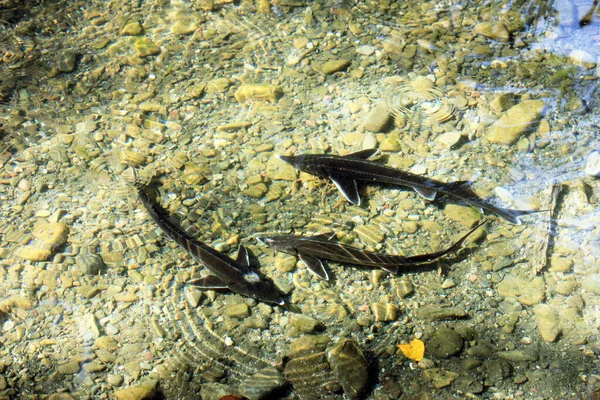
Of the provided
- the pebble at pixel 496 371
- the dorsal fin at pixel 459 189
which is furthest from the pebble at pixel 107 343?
the dorsal fin at pixel 459 189

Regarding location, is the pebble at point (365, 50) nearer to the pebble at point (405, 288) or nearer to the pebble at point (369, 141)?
the pebble at point (369, 141)

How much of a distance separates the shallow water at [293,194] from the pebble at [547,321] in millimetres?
36

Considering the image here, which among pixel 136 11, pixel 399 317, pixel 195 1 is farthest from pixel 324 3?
pixel 399 317

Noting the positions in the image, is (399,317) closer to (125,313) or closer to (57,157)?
(125,313)

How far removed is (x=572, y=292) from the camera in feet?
13.4

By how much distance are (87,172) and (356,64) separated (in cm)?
319

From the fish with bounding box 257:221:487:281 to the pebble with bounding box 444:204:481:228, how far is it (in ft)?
0.28

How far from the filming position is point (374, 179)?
4.81m

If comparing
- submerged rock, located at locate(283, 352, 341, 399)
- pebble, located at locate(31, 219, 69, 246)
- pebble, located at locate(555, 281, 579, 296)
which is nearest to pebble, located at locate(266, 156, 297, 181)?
submerged rock, located at locate(283, 352, 341, 399)

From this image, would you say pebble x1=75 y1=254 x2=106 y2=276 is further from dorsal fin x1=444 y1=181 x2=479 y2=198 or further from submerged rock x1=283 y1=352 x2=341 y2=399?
dorsal fin x1=444 y1=181 x2=479 y2=198

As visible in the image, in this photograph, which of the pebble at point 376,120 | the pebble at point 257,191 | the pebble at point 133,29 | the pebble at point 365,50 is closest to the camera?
the pebble at point 257,191

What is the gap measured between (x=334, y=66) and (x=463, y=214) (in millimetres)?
2355

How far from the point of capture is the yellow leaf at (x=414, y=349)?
382cm

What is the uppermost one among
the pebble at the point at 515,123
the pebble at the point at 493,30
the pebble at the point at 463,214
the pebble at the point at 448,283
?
the pebble at the point at 493,30
